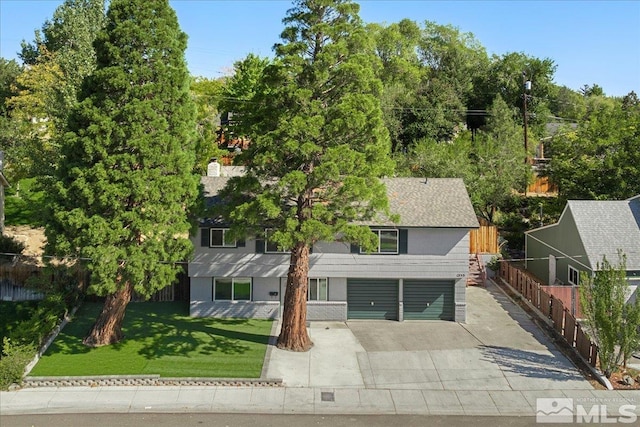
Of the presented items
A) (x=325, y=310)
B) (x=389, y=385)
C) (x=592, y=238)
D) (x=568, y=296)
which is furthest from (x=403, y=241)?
(x=592, y=238)

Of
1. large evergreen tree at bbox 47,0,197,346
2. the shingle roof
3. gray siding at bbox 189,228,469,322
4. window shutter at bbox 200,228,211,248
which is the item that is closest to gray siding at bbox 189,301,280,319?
gray siding at bbox 189,228,469,322

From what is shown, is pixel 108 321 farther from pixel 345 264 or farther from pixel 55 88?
pixel 55 88

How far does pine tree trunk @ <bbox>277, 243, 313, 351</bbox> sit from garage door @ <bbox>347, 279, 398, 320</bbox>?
5.05 meters

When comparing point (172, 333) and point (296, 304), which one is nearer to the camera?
point (296, 304)

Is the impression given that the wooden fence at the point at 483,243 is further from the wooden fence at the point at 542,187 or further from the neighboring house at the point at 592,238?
the wooden fence at the point at 542,187

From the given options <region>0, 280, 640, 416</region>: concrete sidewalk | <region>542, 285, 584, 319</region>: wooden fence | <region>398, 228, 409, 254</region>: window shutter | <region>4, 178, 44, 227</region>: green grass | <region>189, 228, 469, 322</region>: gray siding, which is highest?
<region>4, 178, 44, 227</region>: green grass

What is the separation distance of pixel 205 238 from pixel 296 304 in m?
6.57

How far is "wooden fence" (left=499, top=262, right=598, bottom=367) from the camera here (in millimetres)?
22375

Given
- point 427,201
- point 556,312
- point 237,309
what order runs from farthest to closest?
point 427,201 → point 237,309 → point 556,312

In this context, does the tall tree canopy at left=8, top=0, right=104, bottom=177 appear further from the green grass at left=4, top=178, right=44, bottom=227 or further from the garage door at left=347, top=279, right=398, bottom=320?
the garage door at left=347, top=279, right=398, bottom=320

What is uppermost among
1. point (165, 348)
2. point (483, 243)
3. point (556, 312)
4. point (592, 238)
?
point (592, 238)

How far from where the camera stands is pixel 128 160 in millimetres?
20891

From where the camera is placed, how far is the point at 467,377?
834 inches

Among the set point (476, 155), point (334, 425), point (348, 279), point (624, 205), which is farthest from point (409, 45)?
point (334, 425)
